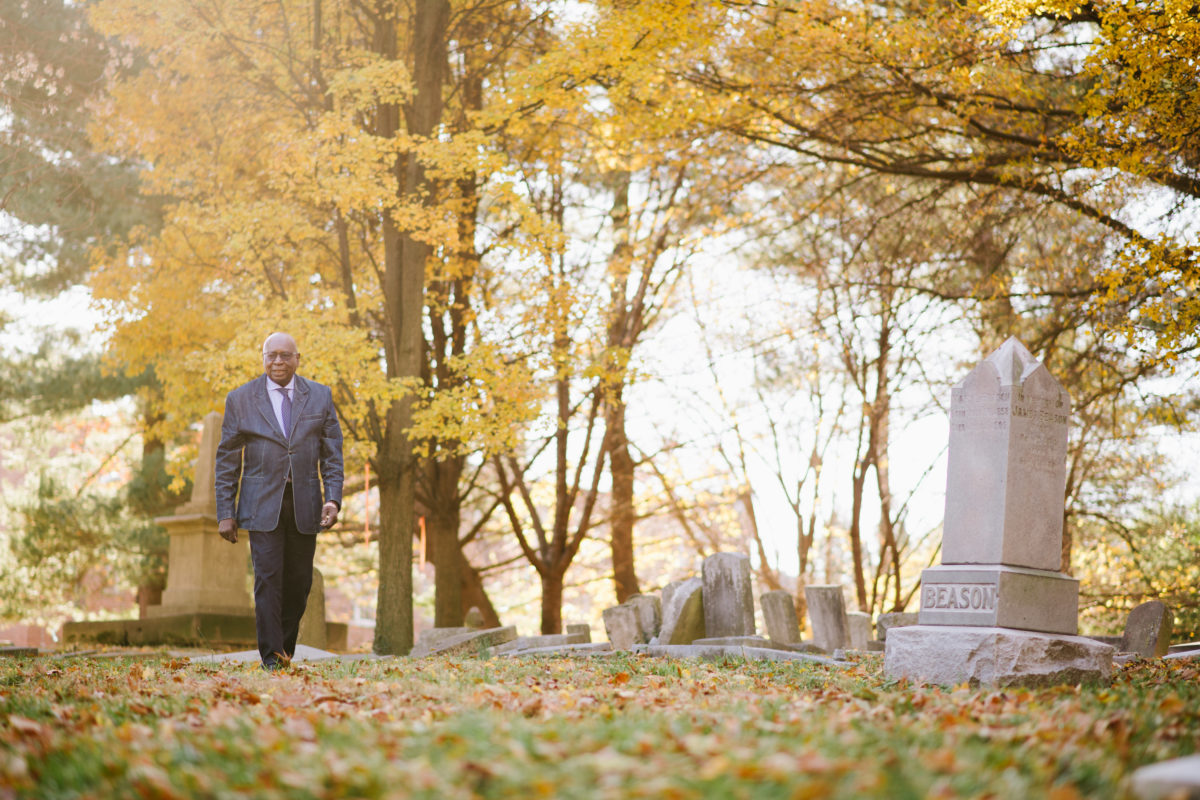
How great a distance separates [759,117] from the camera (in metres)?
12.7

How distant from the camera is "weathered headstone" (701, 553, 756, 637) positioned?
33.7 feet

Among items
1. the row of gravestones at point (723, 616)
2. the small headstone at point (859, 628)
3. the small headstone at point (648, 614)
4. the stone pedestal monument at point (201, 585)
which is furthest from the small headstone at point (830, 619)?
the stone pedestal monument at point (201, 585)

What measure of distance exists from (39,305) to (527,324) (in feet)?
29.1

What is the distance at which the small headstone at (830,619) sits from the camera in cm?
1270

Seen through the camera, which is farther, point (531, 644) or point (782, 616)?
point (782, 616)

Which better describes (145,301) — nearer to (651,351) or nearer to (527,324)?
(527,324)

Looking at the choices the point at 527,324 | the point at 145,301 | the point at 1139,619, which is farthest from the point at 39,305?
the point at 1139,619

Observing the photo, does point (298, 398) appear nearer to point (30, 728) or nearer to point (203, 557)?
point (30, 728)

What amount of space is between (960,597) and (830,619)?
20.9ft

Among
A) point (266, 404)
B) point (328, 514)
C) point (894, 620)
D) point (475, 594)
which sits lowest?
point (475, 594)

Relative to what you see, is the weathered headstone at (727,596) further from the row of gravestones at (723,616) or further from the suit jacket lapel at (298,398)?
the suit jacket lapel at (298,398)

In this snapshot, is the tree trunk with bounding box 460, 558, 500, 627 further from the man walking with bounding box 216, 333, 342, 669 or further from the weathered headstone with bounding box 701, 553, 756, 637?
the man walking with bounding box 216, 333, 342, 669

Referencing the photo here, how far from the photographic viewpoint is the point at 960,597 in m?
Answer: 6.55

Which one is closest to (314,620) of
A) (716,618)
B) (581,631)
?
(581,631)
